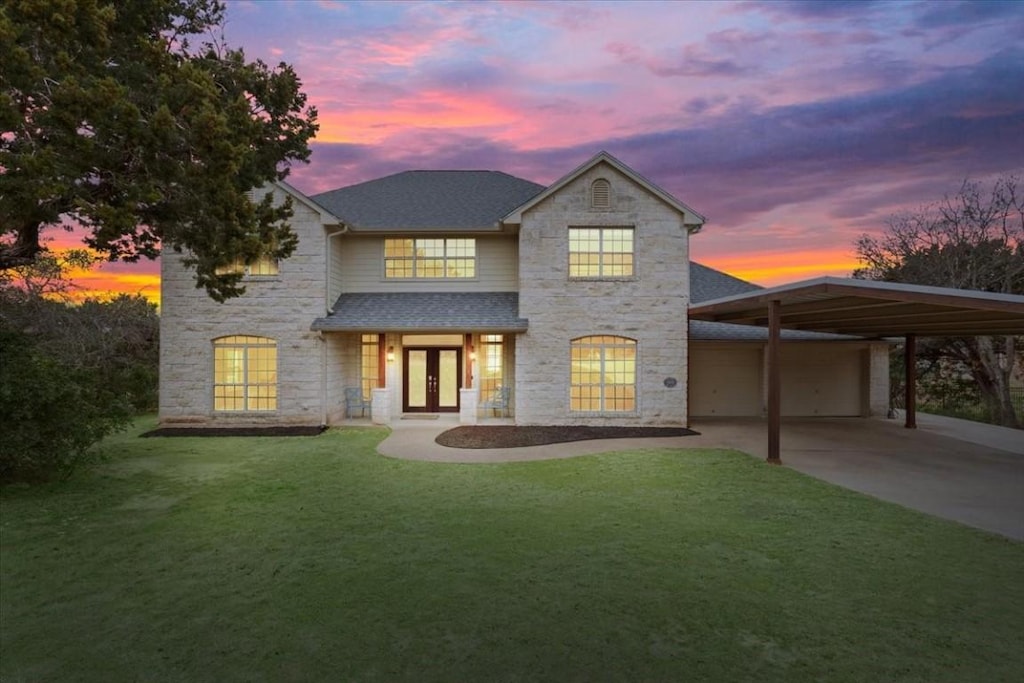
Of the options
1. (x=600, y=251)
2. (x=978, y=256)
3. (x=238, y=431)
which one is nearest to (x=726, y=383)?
(x=600, y=251)

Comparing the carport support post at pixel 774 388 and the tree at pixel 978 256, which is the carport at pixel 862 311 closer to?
the carport support post at pixel 774 388

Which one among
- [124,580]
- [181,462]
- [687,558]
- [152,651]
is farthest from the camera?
[181,462]

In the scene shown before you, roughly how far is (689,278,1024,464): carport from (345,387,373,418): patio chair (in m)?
10.9

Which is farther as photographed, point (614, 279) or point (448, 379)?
point (448, 379)

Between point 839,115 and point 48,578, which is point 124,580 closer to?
point 48,578

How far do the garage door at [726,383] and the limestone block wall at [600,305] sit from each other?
310 centimetres

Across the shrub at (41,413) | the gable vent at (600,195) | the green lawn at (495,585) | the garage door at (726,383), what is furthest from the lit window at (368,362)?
the garage door at (726,383)

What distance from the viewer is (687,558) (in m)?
6.13

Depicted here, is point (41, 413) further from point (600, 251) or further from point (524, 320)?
point (600, 251)

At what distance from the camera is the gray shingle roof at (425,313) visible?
15.9m

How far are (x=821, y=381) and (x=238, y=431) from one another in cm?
1933

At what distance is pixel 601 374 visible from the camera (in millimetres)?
16469

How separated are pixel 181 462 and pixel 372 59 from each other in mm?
10389

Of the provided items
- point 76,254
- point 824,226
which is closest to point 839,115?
point 824,226
